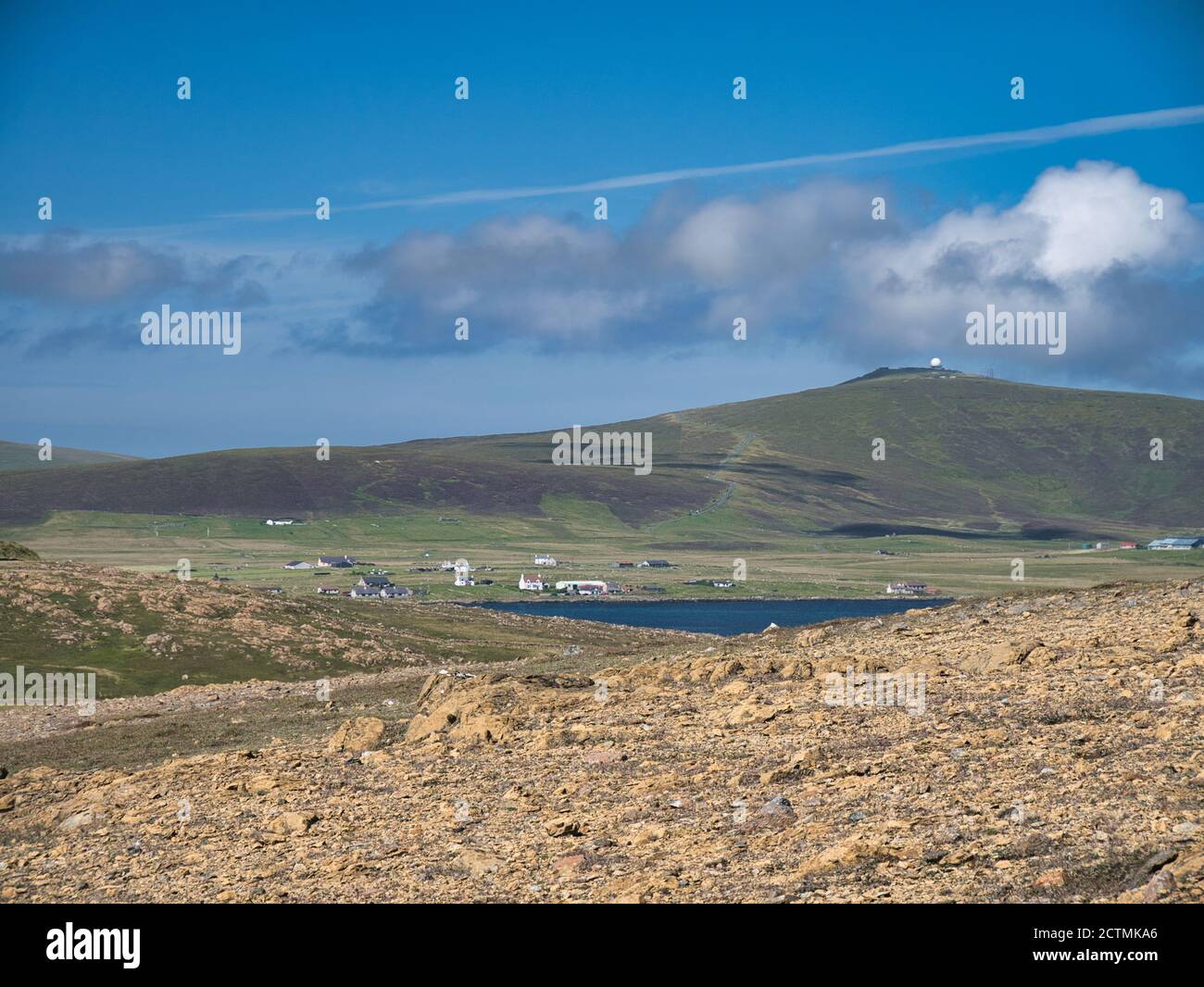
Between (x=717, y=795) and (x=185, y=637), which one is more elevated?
(x=717, y=795)

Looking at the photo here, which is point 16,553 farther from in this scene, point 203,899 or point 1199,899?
point 1199,899

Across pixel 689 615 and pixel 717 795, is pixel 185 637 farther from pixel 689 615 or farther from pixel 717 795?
pixel 689 615

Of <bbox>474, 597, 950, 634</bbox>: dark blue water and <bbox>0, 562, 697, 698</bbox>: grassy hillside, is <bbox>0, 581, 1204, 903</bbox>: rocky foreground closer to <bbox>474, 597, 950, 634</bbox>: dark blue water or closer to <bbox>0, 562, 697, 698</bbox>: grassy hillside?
<bbox>0, 562, 697, 698</bbox>: grassy hillside

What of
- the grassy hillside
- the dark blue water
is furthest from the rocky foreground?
the dark blue water

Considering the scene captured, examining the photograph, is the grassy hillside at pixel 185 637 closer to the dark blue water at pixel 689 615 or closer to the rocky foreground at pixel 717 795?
the rocky foreground at pixel 717 795

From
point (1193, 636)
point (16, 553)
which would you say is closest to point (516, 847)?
point (1193, 636)

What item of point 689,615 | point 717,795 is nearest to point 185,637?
point 717,795

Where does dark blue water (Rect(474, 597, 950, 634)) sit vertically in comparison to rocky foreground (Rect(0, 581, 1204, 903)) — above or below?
below

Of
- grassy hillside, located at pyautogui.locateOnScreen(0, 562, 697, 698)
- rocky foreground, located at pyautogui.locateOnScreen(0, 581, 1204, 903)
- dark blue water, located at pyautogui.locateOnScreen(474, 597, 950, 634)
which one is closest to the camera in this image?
rocky foreground, located at pyautogui.locateOnScreen(0, 581, 1204, 903)

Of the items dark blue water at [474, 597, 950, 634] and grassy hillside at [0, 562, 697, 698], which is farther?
dark blue water at [474, 597, 950, 634]
